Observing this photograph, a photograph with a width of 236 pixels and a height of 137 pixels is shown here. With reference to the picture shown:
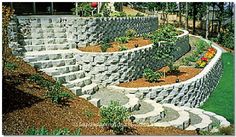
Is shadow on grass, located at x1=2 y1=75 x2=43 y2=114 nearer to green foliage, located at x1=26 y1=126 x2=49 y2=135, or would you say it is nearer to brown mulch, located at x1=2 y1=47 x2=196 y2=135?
brown mulch, located at x1=2 y1=47 x2=196 y2=135

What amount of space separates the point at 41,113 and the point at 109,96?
3.70m

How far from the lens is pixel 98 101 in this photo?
1163 centimetres

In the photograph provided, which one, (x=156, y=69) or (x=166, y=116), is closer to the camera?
(x=166, y=116)

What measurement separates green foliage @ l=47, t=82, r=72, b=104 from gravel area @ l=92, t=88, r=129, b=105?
1.41 m

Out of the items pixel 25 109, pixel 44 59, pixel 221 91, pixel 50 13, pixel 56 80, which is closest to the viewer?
pixel 25 109

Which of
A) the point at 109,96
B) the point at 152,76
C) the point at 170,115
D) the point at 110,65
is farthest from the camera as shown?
the point at 152,76

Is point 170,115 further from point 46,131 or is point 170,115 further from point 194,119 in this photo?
point 46,131

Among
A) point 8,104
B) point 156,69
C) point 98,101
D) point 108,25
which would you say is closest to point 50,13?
point 108,25

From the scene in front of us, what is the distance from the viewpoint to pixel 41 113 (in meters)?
9.58

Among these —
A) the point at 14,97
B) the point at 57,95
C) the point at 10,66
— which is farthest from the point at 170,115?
the point at 10,66

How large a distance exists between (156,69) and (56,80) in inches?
206

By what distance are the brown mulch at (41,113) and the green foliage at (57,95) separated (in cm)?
Answer: 13

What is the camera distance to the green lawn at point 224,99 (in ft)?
45.7

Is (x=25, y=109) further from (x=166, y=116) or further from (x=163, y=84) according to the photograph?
(x=163, y=84)
